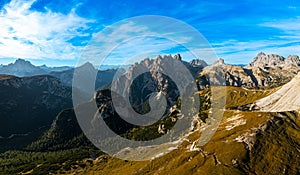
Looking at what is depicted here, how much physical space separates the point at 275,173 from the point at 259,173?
447 inches

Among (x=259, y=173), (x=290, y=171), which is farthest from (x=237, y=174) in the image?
(x=290, y=171)

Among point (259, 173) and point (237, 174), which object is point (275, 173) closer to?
point (259, 173)

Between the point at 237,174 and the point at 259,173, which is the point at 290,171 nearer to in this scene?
the point at 259,173

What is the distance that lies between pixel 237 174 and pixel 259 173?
16704mm

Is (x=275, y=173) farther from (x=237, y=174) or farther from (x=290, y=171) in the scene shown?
(x=237, y=174)

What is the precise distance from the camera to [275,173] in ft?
651

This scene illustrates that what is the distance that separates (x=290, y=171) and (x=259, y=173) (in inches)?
865

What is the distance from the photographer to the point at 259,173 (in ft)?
652

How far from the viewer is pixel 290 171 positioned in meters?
198

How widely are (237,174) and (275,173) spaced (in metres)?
27.9

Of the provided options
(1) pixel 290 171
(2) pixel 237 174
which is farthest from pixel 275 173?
(2) pixel 237 174

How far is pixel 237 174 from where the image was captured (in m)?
197
